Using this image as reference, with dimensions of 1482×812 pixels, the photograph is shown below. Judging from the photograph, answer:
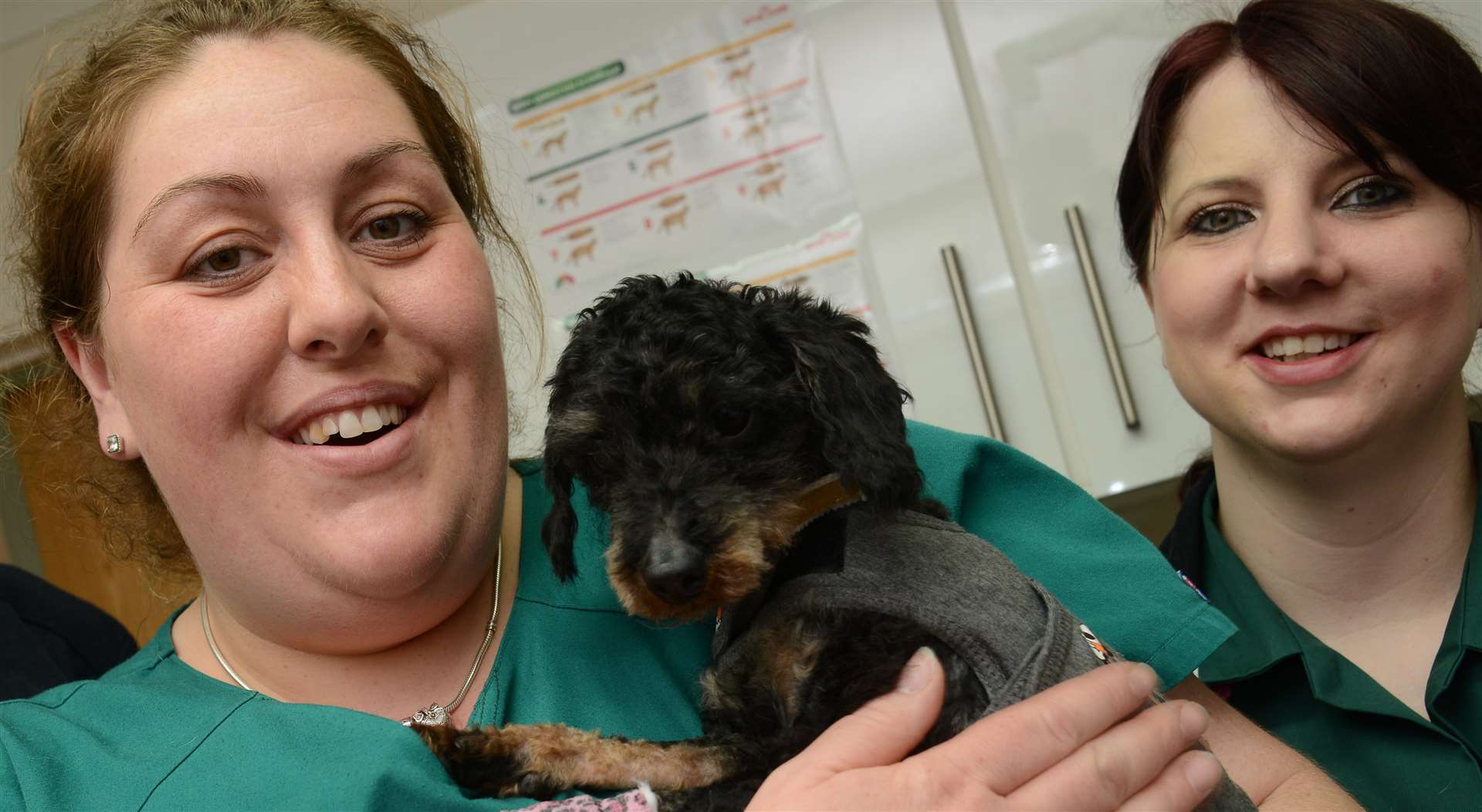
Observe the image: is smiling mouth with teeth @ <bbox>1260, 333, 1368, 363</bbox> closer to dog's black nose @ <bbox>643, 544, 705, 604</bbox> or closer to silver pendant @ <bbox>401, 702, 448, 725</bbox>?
dog's black nose @ <bbox>643, 544, 705, 604</bbox>

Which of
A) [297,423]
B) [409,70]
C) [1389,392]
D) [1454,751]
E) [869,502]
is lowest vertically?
[1454,751]

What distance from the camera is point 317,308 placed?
123 centimetres

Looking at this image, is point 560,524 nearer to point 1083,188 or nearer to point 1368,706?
point 1368,706

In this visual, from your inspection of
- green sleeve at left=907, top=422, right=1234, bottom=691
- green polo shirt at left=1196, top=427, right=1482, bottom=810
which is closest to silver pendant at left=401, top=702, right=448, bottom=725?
green sleeve at left=907, top=422, right=1234, bottom=691

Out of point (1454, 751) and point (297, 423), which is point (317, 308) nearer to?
point (297, 423)

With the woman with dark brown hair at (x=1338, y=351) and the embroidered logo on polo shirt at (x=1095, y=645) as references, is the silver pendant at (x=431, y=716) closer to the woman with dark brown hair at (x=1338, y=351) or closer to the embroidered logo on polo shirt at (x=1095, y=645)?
the embroidered logo on polo shirt at (x=1095, y=645)

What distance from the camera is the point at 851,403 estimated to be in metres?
1.28

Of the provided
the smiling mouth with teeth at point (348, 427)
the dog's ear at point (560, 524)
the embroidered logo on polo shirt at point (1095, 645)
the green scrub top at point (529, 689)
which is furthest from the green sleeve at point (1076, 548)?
the smiling mouth with teeth at point (348, 427)

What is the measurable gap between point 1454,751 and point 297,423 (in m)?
1.68

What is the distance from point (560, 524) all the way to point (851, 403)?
405 mm

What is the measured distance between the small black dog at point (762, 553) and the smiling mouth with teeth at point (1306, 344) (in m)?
0.69

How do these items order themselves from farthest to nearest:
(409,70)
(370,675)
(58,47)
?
(58,47) < (409,70) < (370,675)

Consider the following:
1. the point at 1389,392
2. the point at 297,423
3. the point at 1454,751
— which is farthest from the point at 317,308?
the point at 1454,751

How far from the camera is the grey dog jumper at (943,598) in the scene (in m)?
1.22
